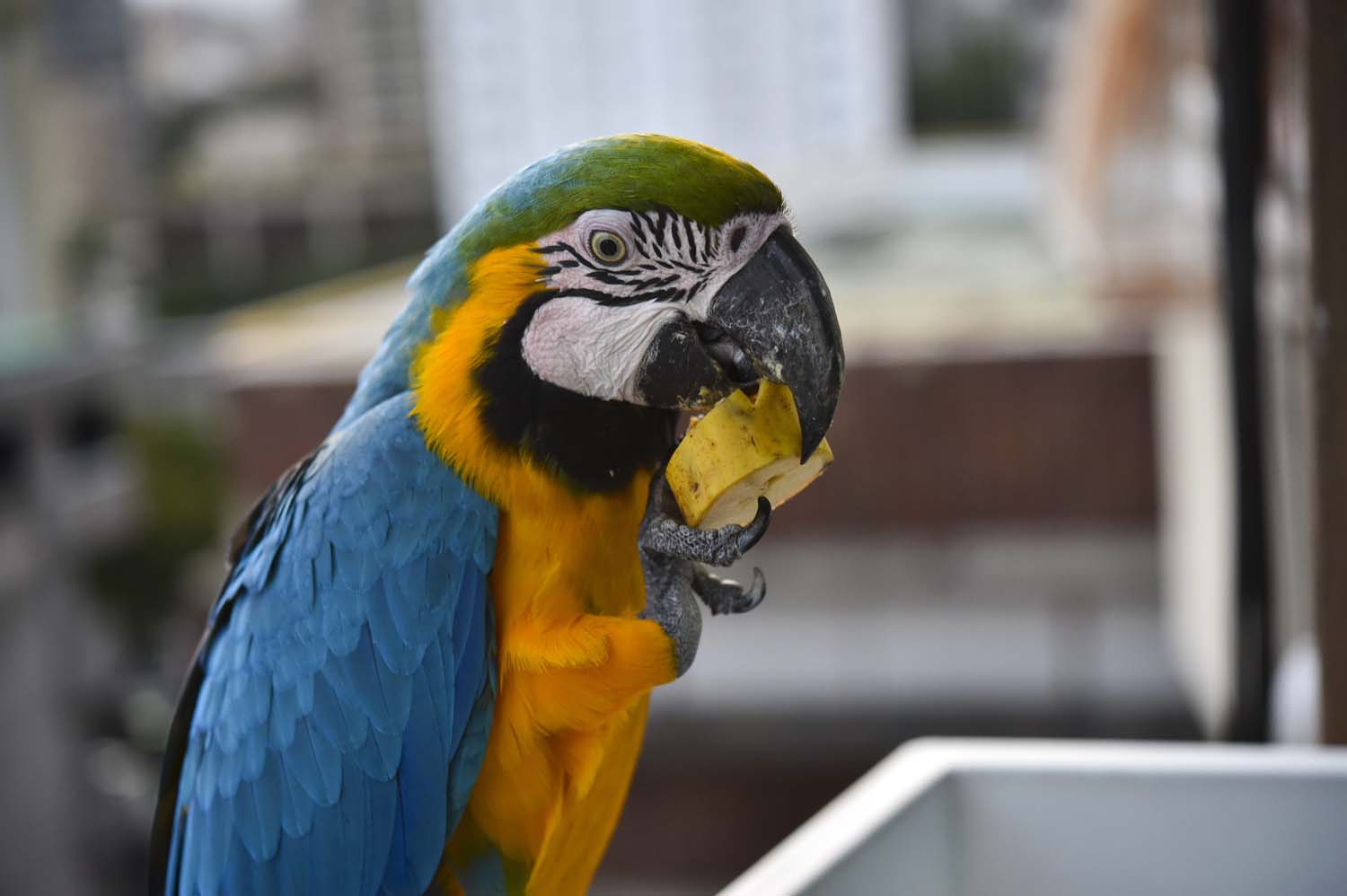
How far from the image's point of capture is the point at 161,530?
23.6 ft

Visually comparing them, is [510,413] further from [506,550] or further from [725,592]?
[725,592]

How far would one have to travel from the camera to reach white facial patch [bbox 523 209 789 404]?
0.73m

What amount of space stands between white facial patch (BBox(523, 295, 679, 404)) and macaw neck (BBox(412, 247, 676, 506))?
0.4 inches

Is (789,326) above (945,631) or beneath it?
above

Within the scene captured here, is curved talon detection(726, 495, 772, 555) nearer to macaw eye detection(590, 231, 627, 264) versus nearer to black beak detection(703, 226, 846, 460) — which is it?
black beak detection(703, 226, 846, 460)

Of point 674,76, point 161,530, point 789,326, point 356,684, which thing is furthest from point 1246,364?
point 161,530

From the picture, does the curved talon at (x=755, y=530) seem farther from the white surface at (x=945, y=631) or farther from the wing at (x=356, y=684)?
the white surface at (x=945, y=631)

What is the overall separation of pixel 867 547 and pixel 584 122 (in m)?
2.13

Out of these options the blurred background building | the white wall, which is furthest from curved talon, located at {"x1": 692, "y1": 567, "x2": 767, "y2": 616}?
the white wall

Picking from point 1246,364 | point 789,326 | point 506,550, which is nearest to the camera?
point 789,326

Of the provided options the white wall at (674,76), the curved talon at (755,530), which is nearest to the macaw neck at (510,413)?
the curved talon at (755,530)

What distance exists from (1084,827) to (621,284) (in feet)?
1.69

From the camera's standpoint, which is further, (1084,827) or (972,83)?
(972,83)

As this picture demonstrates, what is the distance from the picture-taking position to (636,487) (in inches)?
33.2
